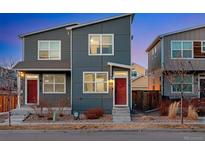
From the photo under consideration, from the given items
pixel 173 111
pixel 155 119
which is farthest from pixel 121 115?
pixel 173 111

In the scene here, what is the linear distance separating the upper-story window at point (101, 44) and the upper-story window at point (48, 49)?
11.2 feet

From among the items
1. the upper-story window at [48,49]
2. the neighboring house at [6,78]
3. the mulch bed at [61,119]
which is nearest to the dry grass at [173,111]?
the mulch bed at [61,119]

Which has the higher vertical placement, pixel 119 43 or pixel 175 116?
pixel 119 43

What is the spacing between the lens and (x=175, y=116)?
22906mm

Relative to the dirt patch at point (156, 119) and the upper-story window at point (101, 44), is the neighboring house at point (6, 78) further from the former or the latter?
the dirt patch at point (156, 119)

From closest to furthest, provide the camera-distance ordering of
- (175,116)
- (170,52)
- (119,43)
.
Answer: (175,116), (119,43), (170,52)

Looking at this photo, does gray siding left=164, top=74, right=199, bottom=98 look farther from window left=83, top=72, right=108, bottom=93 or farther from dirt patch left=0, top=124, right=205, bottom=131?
dirt patch left=0, top=124, right=205, bottom=131

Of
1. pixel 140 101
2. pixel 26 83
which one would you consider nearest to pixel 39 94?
pixel 26 83

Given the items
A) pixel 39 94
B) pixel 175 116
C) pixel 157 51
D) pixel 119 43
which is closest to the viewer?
pixel 175 116

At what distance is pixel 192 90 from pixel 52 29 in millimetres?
12814

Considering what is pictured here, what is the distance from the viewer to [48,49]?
26719 millimetres

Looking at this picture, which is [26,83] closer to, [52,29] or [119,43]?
[52,29]

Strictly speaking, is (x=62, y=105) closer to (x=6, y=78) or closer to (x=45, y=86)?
(x=45, y=86)

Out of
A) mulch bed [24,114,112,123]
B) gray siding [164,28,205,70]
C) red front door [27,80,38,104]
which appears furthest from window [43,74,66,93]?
gray siding [164,28,205,70]
